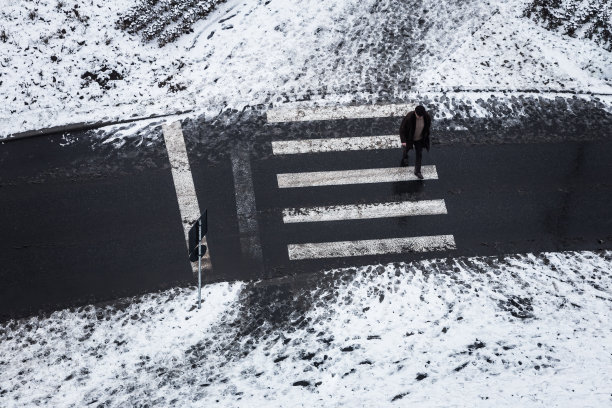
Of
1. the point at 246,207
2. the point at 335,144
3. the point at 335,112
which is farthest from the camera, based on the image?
the point at 335,112

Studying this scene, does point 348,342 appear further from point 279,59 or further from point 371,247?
point 279,59

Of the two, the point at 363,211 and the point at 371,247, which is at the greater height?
the point at 363,211

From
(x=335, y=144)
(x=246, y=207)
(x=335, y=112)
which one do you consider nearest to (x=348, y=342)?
(x=246, y=207)

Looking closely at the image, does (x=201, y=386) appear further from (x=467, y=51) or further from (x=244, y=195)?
(x=467, y=51)

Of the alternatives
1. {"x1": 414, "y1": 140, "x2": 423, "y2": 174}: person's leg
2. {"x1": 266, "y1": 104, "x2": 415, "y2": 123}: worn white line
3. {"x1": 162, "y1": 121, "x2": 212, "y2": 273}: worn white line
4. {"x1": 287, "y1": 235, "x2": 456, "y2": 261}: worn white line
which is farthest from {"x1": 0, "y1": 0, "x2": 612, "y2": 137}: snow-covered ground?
{"x1": 287, "y1": 235, "x2": 456, "y2": 261}: worn white line

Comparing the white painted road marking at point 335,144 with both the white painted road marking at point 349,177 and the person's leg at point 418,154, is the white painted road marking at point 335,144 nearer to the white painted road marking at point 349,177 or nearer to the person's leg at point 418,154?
the white painted road marking at point 349,177

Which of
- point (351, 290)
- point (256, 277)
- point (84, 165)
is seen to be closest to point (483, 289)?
point (351, 290)

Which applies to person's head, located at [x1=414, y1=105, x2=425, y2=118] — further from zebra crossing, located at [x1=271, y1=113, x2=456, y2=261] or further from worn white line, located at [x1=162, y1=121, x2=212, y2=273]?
worn white line, located at [x1=162, y1=121, x2=212, y2=273]

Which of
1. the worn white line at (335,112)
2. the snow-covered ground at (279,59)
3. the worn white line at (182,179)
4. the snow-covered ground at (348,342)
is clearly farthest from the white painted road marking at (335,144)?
the snow-covered ground at (348,342)
